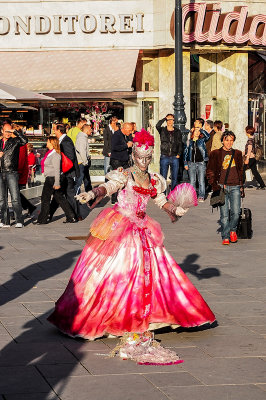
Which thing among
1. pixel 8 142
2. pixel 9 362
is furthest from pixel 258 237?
pixel 9 362

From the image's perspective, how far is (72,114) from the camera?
90.7 ft

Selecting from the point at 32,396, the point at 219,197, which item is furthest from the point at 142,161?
the point at 219,197

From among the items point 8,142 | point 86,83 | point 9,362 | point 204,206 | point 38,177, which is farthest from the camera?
point 86,83

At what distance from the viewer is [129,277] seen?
7.99 m

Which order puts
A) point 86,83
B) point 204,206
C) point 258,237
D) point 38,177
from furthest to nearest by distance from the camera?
point 86,83
point 38,177
point 204,206
point 258,237

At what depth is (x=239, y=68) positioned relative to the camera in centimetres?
2739

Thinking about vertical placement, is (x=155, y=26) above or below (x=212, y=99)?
above

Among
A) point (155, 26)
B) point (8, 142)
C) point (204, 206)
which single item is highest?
point (155, 26)

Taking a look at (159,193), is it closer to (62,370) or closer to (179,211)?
(179,211)

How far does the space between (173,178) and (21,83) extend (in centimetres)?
744

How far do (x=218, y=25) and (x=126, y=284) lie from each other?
64.4ft

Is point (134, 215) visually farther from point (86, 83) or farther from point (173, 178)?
point (86, 83)

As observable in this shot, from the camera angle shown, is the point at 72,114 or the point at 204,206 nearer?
the point at 204,206

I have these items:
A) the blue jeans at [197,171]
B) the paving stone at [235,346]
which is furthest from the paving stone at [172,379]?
the blue jeans at [197,171]
